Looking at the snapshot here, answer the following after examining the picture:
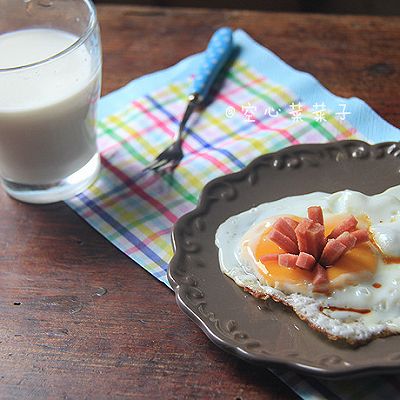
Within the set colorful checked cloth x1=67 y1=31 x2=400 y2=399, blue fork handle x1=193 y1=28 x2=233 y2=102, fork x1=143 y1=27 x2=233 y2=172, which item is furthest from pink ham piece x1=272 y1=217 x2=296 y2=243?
blue fork handle x1=193 y1=28 x2=233 y2=102

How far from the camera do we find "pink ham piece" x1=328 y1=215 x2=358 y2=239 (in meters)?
1.15

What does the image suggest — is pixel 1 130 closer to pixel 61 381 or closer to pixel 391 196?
pixel 61 381

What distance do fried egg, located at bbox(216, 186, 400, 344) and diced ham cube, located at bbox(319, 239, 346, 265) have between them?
0.01m

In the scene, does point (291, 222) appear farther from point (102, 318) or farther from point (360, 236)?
point (102, 318)

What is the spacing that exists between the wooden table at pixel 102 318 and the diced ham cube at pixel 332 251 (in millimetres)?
190

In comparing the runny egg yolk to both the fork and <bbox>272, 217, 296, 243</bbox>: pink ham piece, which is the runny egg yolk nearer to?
<bbox>272, 217, 296, 243</bbox>: pink ham piece

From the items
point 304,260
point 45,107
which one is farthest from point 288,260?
point 45,107

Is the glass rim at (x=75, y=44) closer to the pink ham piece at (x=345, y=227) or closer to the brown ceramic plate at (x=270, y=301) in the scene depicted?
the brown ceramic plate at (x=270, y=301)

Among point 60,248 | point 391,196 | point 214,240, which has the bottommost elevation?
Result: point 60,248

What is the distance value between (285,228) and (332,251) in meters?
0.09

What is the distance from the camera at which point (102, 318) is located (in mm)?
1188

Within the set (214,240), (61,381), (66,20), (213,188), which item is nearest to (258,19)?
(66,20)

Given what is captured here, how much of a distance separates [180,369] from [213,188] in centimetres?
37

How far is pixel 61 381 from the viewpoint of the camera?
108cm
